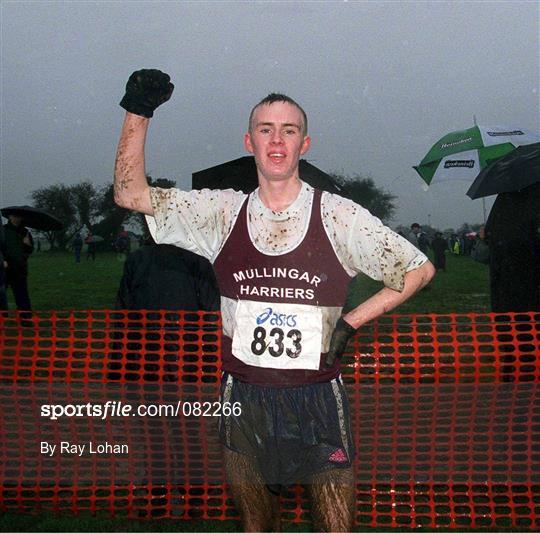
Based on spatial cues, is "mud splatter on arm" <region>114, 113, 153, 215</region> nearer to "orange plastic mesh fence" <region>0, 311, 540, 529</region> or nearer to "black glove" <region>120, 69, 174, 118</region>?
"black glove" <region>120, 69, 174, 118</region>

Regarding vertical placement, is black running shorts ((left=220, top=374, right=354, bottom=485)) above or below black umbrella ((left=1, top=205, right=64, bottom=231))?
below

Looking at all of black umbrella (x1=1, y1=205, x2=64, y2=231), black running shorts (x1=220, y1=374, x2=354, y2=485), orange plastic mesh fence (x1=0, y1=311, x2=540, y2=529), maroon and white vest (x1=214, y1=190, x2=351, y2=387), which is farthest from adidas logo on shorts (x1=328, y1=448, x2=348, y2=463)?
black umbrella (x1=1, y1=205, x2=64, y2=231)

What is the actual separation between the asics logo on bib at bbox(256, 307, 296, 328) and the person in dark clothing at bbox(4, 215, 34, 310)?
9445mm

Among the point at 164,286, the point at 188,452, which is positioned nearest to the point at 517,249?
the point at 164,286

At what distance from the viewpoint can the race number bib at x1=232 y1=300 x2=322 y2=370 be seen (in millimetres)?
2789

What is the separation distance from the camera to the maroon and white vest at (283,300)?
277cm

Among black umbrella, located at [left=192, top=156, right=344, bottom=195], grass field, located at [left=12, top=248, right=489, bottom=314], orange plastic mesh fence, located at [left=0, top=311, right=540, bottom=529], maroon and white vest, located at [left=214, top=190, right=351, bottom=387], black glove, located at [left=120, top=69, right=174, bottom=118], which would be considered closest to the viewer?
black glove, located at [left=120, top=69, right=174, bottom=118]

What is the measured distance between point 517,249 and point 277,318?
3833 millimetres

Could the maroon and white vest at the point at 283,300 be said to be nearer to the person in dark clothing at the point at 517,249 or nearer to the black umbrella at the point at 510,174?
→ the black umbrella at the point at 510,174

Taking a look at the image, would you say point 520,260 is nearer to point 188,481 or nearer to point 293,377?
point 188,481

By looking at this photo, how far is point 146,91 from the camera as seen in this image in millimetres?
2674

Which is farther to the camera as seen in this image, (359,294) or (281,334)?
(359,294)

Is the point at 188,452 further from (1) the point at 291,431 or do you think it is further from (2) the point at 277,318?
(2) the point at 277,318

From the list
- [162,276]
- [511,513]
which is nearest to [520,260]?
[511,513]
